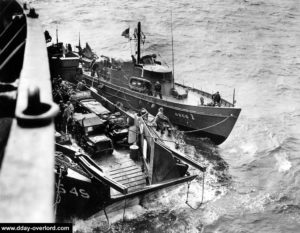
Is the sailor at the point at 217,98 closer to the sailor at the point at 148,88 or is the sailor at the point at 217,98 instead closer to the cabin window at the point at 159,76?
the cabin window at the point at 159,76

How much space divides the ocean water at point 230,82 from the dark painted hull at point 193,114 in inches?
51.1

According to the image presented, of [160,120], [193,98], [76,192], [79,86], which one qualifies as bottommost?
[76,192]

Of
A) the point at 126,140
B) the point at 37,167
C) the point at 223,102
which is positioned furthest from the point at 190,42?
the point at 37,167

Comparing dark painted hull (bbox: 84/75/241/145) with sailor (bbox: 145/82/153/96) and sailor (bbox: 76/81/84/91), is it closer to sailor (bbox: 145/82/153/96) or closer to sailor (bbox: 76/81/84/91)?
sailor (bbox: 145/82/153/96)

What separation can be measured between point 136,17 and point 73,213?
45.4 metres

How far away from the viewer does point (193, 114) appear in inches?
918

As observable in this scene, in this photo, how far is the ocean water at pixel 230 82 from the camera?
56.3 feet

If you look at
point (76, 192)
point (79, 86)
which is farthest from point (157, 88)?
point (76, 192)

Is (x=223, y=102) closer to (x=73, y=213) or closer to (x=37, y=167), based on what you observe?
(x=73, y=213)

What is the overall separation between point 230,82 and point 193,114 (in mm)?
14570

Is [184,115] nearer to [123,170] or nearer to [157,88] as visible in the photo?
[157,88]

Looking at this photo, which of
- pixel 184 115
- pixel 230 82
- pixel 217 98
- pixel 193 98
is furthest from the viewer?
pixel 230 82

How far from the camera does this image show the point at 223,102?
24.1 m

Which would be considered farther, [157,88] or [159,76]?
[159,76]
